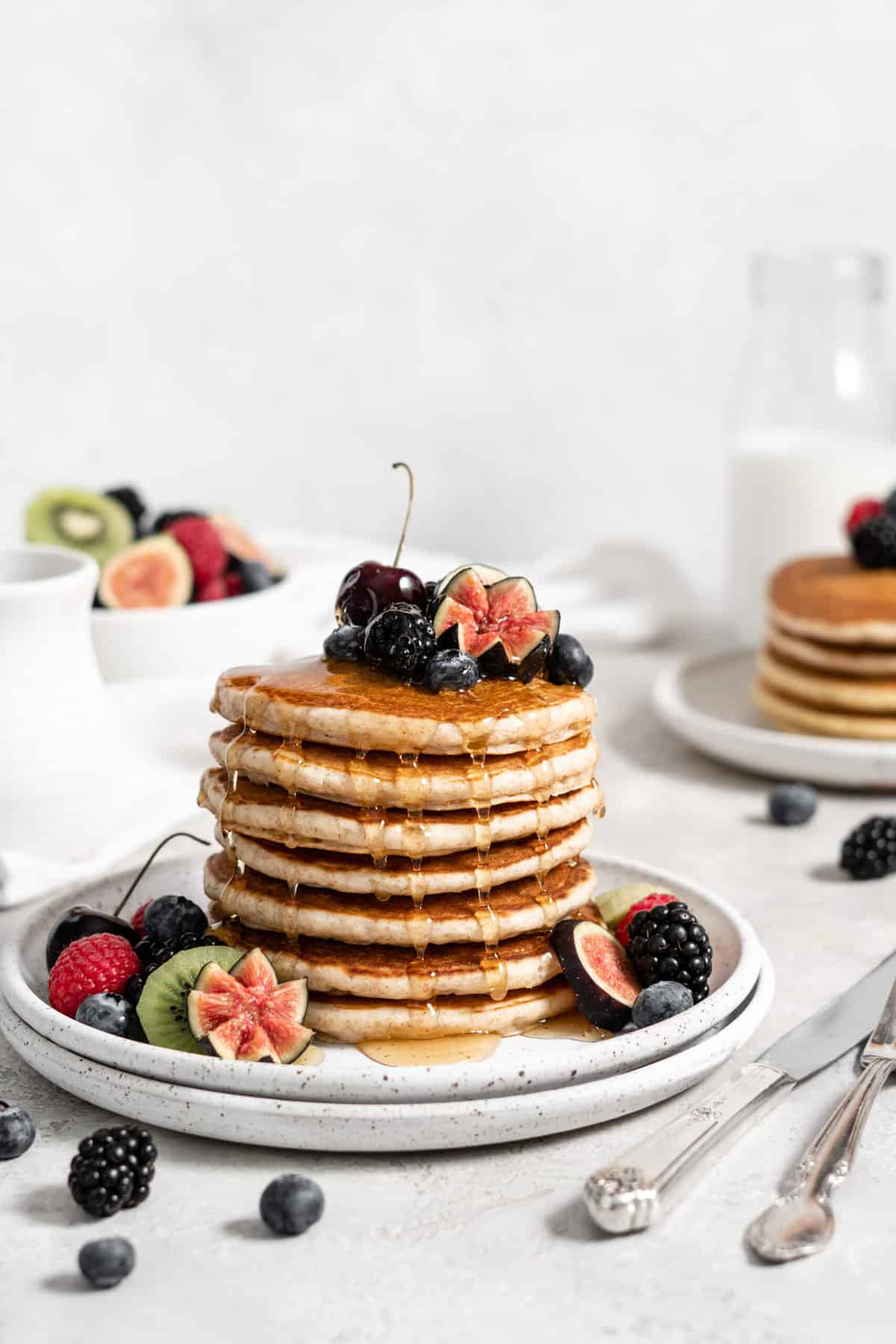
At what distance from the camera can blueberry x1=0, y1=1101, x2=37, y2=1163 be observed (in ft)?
5.95

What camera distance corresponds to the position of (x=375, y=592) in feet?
7.04

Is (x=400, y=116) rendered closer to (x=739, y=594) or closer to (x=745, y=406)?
(x=745, y=406)

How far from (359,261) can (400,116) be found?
1.63ft

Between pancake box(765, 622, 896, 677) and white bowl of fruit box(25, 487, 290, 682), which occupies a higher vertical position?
white bowl of fruit box(25, 487, 290, 682)

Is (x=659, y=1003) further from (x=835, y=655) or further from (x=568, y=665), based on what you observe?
(x=835, y=655)

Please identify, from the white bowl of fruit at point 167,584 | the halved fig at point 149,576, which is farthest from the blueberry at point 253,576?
the halved fig at point 149,576

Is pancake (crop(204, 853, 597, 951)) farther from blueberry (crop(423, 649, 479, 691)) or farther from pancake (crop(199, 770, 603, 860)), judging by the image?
blueberry (crop(423, 649, 479, 691))

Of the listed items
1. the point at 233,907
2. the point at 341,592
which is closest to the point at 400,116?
the point at 341,592

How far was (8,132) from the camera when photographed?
4.96m

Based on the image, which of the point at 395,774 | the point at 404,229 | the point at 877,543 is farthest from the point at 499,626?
the point at 404,229

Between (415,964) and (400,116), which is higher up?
(400,116)

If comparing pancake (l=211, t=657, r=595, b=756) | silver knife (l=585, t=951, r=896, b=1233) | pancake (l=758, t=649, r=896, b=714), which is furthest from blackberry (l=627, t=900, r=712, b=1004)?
pancake (l=758, t=649, r=896, b=714)

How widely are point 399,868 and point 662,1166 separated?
19.3 inches

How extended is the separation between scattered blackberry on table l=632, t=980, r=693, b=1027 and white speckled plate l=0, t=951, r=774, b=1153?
105 millimetres
